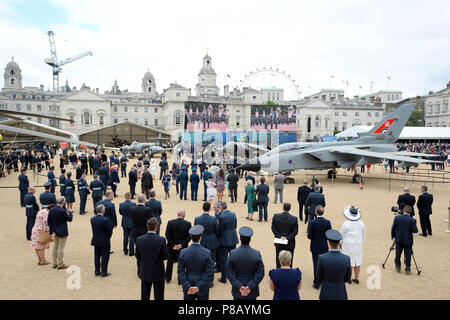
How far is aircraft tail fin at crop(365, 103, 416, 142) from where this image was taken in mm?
20541

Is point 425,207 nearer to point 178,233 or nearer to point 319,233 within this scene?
point 319,233

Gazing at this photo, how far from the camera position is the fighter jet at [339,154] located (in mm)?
17828

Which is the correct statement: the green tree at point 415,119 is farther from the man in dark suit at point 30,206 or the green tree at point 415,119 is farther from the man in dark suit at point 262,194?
the man in dark suit at point 30,206

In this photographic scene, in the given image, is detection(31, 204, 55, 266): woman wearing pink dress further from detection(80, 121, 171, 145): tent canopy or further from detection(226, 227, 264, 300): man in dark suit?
detection(80, 121, 171, 145): tent canopy

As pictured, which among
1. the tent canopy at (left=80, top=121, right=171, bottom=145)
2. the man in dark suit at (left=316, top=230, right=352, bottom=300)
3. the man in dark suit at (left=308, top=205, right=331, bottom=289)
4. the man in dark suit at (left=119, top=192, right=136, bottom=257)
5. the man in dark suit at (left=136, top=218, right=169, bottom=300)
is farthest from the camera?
the tent canopy at (left=80, top=121, right=171, bottom=145)

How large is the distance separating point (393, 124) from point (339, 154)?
547 cm

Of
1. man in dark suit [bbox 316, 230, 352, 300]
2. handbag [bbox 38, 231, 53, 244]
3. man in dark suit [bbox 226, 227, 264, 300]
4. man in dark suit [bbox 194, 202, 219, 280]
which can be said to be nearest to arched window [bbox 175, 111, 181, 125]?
handbag [bbox 38, 231, 53, 244]

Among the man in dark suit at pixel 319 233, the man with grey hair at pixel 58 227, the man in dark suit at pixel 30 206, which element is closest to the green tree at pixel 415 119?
the man in dark suit at pixel 319 233

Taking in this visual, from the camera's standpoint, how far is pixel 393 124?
21.2m

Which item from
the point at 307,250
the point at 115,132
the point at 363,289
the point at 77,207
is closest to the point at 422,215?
the point at 307,250

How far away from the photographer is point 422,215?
9.01 metres

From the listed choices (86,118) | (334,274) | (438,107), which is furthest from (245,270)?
(438,107)
